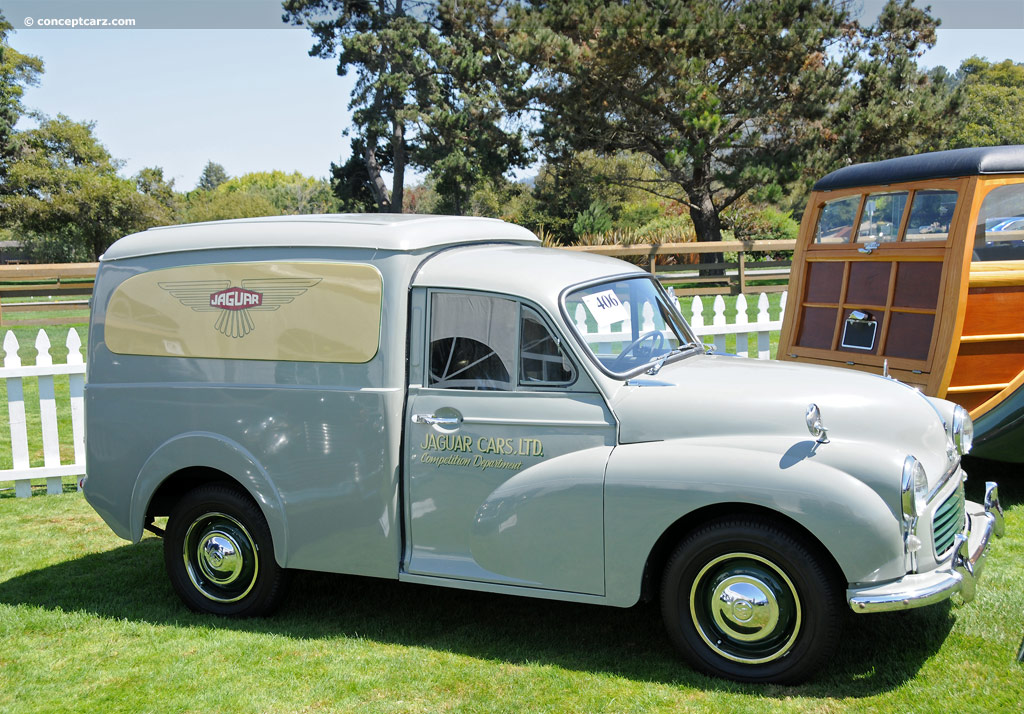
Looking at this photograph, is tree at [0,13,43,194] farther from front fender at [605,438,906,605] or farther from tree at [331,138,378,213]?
front fender at [605,438,906,605]

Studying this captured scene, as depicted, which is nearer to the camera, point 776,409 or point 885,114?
point 776,409

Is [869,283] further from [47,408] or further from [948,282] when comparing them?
[47,408]

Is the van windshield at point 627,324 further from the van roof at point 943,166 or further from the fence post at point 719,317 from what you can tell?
the fence post at point 719,317

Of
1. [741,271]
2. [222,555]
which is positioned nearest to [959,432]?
[222,555]

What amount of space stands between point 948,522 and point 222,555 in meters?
3.69

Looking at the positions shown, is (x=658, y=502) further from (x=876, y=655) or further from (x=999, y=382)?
(x=999, y=382)

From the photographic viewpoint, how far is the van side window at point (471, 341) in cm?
430

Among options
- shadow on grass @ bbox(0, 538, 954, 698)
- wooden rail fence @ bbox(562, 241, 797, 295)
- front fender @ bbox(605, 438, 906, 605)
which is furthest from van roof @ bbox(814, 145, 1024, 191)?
wooden rail fence @ bbox(562, 241, 797, 295)

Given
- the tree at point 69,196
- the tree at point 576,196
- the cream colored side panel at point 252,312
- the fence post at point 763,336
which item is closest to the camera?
the cream colored side panel at point 252,312

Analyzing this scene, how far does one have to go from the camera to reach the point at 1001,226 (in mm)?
6250

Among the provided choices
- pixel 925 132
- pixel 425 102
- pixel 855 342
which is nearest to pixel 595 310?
pixel 855 342

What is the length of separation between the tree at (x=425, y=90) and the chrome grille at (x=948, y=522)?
89.0 feet

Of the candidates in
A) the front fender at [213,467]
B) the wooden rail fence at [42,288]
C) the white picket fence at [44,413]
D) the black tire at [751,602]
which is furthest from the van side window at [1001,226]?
the wooden rail fence at [42,288]

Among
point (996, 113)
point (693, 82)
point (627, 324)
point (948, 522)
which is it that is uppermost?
point (996, 113)
